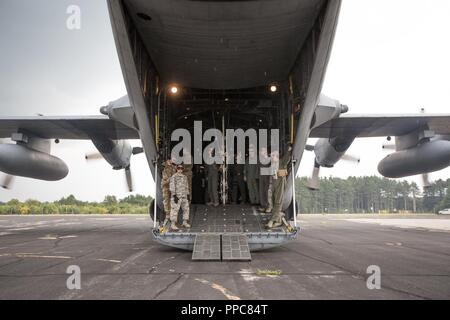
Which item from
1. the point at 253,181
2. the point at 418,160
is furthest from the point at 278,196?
the point at 418,160

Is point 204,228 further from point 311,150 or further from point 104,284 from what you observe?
point 311,150

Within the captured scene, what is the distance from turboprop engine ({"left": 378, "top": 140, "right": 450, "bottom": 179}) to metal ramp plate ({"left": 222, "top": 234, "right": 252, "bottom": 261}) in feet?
28.1

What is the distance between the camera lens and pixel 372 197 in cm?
9431

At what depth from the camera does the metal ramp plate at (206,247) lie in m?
5.98

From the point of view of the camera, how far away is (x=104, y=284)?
13.9 ft

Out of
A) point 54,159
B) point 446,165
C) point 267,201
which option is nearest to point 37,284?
point 267,201

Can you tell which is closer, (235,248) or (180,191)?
(235,248)

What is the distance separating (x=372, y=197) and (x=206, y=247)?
319ft

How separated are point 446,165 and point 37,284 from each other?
12865 mm

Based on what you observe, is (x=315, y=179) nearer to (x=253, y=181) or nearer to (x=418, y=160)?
(x=418, y=160)

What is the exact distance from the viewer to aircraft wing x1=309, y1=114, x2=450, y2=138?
12133mm

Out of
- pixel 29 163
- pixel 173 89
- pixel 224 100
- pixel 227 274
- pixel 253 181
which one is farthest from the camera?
pixel 29 163

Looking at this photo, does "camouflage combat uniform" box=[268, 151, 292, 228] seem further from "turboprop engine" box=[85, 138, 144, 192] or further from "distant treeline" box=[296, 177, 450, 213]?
"distant treeline" box=[296, 177, 450, 213]
